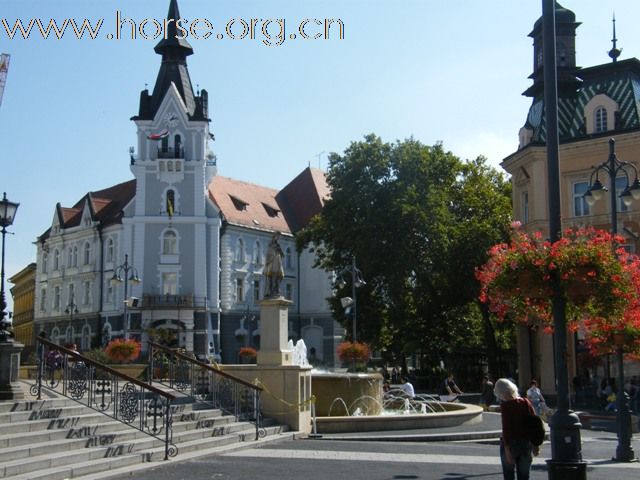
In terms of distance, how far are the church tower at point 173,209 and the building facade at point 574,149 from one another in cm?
2722

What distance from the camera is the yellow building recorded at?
100375mm

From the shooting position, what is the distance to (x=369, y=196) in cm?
4681

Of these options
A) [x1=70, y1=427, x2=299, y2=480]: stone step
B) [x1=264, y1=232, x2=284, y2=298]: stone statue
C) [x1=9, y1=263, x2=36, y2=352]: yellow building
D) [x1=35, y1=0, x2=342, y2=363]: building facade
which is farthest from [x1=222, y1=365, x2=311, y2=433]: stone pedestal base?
[x1=9, y1=263, x2=36, y2=352]: yellow building

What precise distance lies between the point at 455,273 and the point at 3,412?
34.6 m

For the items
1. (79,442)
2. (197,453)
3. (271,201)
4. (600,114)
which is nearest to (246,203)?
(271,201)

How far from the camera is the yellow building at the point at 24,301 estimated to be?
10038cm

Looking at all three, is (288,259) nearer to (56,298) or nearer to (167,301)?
(167,301)

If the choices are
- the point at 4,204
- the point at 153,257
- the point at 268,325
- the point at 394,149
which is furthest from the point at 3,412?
the point at 153,257

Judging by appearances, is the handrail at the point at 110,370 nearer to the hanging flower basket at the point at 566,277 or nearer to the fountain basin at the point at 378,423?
the hanging flower basket at the point at 566,277

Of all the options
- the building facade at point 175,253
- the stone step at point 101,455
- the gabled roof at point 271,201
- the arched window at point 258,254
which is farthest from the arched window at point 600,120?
the arched window at point 258,254

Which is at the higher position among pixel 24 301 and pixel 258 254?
pixel 258 254

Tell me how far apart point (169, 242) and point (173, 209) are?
246cm

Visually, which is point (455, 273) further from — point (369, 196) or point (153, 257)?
point (153, 257)

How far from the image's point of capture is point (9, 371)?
14.7 meters
